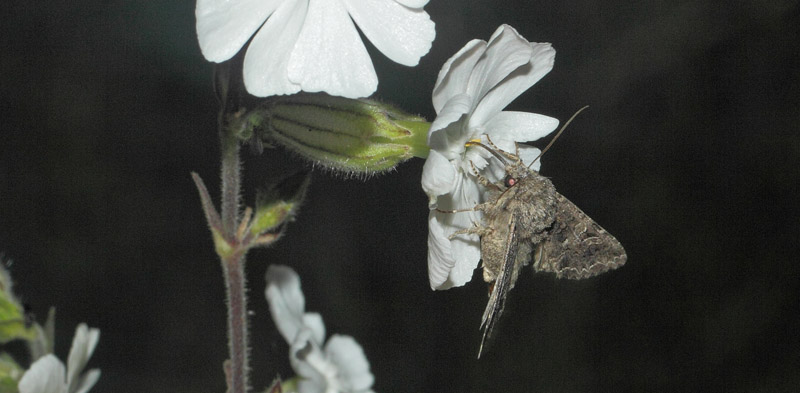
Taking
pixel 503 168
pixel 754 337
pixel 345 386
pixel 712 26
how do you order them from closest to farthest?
pixel 503 168, pixel 345 386, pixel 754 337, pixel 712 26

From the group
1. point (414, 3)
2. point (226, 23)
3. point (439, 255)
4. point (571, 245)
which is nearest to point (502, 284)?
point (439, 255)

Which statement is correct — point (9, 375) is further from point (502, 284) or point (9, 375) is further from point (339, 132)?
point (502, 284)

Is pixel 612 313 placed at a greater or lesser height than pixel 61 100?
lesser

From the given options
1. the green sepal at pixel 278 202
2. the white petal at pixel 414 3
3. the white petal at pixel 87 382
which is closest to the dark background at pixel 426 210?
the white petal at pixel 87 382

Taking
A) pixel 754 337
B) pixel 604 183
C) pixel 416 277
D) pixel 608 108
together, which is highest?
pixel 608 108

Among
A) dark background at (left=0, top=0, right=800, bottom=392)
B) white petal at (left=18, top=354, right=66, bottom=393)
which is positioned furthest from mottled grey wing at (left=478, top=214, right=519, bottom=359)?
dark background at (left=0, top=0, right=800, bottom=392)

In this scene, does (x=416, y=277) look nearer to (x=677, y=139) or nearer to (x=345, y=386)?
(x=677, y=139)

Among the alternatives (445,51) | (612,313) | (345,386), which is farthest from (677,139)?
(345,386)
